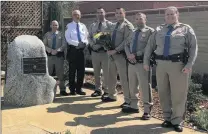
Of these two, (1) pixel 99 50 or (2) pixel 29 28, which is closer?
(1) pixel 99 50

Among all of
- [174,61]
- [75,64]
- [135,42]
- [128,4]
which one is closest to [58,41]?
[75,64]

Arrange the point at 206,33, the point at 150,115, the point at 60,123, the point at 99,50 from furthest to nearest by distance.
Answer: the point at 206,33 < the point at 99,50 < the point at 150,115 < the point at 60,123

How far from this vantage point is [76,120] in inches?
258

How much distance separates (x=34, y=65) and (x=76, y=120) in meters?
1.77

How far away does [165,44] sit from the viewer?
5840mm

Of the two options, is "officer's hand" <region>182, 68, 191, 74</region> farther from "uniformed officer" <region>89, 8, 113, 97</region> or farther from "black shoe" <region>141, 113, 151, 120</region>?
"uniformed officer" <region>89, 8, 113, 97</region>

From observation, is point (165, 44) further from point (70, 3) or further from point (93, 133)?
point (70, 3)

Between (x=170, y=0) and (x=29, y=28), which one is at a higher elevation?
(x=170, y=0)

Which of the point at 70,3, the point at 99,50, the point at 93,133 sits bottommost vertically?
the point at 93,133

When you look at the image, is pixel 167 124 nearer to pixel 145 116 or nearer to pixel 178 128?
pixel 178 128

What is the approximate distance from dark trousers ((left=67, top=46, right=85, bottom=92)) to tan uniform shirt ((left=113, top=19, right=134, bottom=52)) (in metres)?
1.40

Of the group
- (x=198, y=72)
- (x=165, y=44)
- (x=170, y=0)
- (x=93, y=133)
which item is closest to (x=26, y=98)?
(x=93, y=133)

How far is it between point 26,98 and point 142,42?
2735mm

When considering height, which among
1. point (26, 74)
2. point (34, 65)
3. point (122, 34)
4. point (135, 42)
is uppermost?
point (122, 34)
